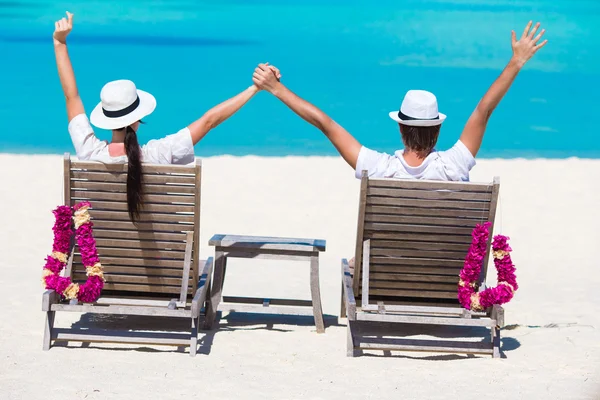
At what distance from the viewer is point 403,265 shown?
178 inches

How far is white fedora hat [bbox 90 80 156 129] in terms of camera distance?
4500 mm

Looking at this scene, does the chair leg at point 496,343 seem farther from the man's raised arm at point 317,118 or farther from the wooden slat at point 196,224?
the wooden slat at point 196,224

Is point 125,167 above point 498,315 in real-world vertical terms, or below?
above

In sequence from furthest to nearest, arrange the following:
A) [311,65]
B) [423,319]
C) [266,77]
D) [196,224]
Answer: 1. [311,65]
2. [266,77]
3. [196,224]
4. [423,319]

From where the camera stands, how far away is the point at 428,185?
171 inches

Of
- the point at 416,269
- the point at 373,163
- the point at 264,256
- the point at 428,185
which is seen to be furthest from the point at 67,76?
the point at 416,269

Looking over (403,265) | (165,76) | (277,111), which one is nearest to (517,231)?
(403,265)

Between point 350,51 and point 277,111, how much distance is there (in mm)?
4532

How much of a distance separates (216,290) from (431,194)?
1.29 meters

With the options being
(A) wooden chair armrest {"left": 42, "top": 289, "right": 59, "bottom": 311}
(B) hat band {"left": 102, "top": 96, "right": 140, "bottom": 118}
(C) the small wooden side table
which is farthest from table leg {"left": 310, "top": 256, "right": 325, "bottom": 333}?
(A) wooden chair armrest {"left": 42, "top": 289, "right": 59, "bottom": 311}

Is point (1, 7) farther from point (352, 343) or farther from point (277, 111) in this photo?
point (352, 343)

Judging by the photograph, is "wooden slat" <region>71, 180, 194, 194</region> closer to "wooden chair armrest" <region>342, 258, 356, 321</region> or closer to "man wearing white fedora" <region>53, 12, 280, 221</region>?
"man wearing white fedora" <region>53, 12, 280, 221</region>

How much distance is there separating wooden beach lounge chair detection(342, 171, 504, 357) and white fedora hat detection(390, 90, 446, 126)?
36cm

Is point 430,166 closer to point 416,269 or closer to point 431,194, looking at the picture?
point 431,194
